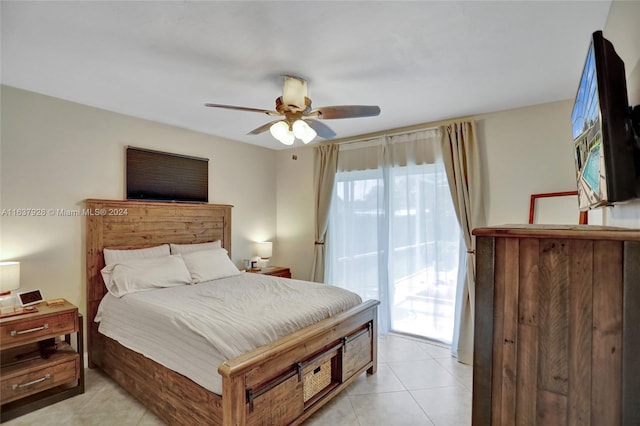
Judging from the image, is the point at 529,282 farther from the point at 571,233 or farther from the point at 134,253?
the point at 134,253

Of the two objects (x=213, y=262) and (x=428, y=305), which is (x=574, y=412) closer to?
(x=428, y=305)

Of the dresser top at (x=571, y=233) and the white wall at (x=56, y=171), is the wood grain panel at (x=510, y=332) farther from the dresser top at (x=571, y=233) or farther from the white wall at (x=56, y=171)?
the white wall at (x=56, y=171)

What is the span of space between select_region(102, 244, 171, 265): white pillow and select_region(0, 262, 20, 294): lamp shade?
0.70 meters

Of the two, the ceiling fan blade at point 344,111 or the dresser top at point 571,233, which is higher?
the ceiling fan blade at point 344,111

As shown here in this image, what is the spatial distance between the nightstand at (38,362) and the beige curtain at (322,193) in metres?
2.75

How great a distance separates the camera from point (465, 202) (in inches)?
129

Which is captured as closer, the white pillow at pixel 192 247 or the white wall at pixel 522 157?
the white wall at pixel 522 157

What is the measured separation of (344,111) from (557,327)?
1804 mm

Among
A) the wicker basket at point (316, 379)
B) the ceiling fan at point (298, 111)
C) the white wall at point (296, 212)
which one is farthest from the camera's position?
the white wall at point (296, 212)

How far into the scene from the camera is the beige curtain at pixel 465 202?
3199mm

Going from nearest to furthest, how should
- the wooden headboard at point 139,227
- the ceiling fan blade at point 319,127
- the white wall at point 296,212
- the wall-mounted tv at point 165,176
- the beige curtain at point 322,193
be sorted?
the ceiling fan blade at point 319,127 < the wooden headboard at point 139,227 < the wall-mounted tv at point 165,176 < the beige curtain at point 322,193 < the white wall at point 296,212

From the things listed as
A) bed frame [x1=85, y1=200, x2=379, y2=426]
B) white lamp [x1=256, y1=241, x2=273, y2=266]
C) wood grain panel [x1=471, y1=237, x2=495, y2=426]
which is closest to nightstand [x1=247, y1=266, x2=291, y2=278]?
white lamp [x1=256, y1=241, x2=273, y2=266]

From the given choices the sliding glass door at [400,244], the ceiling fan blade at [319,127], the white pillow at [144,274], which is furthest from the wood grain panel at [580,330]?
the white pillow at [144,274]

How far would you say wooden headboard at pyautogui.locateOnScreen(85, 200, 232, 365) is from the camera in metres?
3.00
